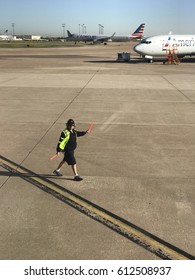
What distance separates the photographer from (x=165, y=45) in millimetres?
44500

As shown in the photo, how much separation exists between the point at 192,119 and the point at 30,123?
279 inches

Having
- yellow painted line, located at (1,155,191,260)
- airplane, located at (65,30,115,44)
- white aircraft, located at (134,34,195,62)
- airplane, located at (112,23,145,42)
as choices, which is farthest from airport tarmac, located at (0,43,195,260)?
airplane, located at (65,30,115,44)

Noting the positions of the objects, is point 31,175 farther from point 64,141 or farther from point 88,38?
point 88,38

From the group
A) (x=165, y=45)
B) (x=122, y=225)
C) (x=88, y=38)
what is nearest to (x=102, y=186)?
(x=122, y=225)

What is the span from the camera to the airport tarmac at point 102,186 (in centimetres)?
599

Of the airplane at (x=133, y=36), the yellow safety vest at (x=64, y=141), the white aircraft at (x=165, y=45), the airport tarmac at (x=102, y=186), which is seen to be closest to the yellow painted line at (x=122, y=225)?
the airport tarmac at (x=102, y=186)

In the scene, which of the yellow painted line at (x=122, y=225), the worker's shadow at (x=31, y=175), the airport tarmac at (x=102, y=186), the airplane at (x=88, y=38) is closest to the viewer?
the yellow painted line at (x=122, y=225)

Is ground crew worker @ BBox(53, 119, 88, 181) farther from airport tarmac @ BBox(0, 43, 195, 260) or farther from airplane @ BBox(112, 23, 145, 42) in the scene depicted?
airplane @ BBox(112, 23, 145, 42)

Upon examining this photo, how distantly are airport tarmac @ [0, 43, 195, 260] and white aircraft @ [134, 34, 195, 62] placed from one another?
28829mm

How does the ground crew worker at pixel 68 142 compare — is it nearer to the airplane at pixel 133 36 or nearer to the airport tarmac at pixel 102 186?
the airport tarmac at pixel 102 186

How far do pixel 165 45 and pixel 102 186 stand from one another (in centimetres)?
3959

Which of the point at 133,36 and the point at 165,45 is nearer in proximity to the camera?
the point at 165,45

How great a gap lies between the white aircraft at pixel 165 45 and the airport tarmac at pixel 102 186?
28.8 metres

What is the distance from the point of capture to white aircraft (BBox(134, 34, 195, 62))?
44.3m
